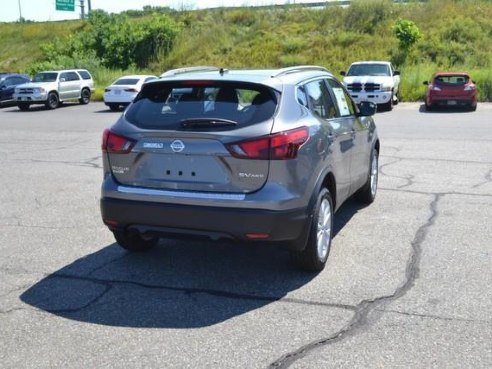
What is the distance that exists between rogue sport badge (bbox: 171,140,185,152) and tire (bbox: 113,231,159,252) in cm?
114

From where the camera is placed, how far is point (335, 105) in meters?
6.31

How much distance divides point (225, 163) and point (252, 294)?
1065 millimetres

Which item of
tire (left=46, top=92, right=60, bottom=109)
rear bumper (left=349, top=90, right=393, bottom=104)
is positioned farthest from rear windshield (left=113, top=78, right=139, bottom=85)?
rear bumper (left=349, top=90, right=393, bottom=104)

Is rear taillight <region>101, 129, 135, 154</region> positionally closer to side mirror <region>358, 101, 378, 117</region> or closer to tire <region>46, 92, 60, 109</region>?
side mirror <region>358, 101, 378, 117</region>

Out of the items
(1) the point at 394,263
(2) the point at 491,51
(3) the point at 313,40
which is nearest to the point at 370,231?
(1) the point at 394,263

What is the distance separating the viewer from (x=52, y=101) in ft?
94.7

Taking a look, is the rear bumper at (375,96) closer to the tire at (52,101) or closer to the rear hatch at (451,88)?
the rear hatch at (451,88)

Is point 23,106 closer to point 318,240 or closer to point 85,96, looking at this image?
point 85,96

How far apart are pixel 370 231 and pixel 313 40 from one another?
118 ft

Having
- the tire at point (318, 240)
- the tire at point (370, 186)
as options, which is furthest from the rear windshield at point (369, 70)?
the tire at point (318, 240)

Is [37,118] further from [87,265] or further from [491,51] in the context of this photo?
[491,51]

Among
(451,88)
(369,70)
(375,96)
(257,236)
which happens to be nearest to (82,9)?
(369,70)

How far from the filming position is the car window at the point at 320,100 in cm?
560

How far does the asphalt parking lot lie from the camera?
152 inches
